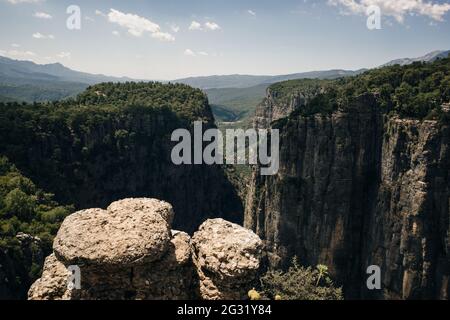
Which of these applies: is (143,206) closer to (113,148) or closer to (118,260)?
(118,260)

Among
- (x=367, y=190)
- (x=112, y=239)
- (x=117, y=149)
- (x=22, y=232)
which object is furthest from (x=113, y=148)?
(x=112, y=239)

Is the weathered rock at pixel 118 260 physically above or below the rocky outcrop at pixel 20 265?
above

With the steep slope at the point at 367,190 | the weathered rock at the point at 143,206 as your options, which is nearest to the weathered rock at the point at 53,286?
the weathered rock at the point at 143,206

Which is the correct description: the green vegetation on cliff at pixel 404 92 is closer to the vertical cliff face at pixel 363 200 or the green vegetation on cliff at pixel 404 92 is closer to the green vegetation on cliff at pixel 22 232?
the vertical cliff face at pixel 363 200

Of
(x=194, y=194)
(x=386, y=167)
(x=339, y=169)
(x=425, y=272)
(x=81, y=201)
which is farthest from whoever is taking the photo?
(x=194, y=194)
